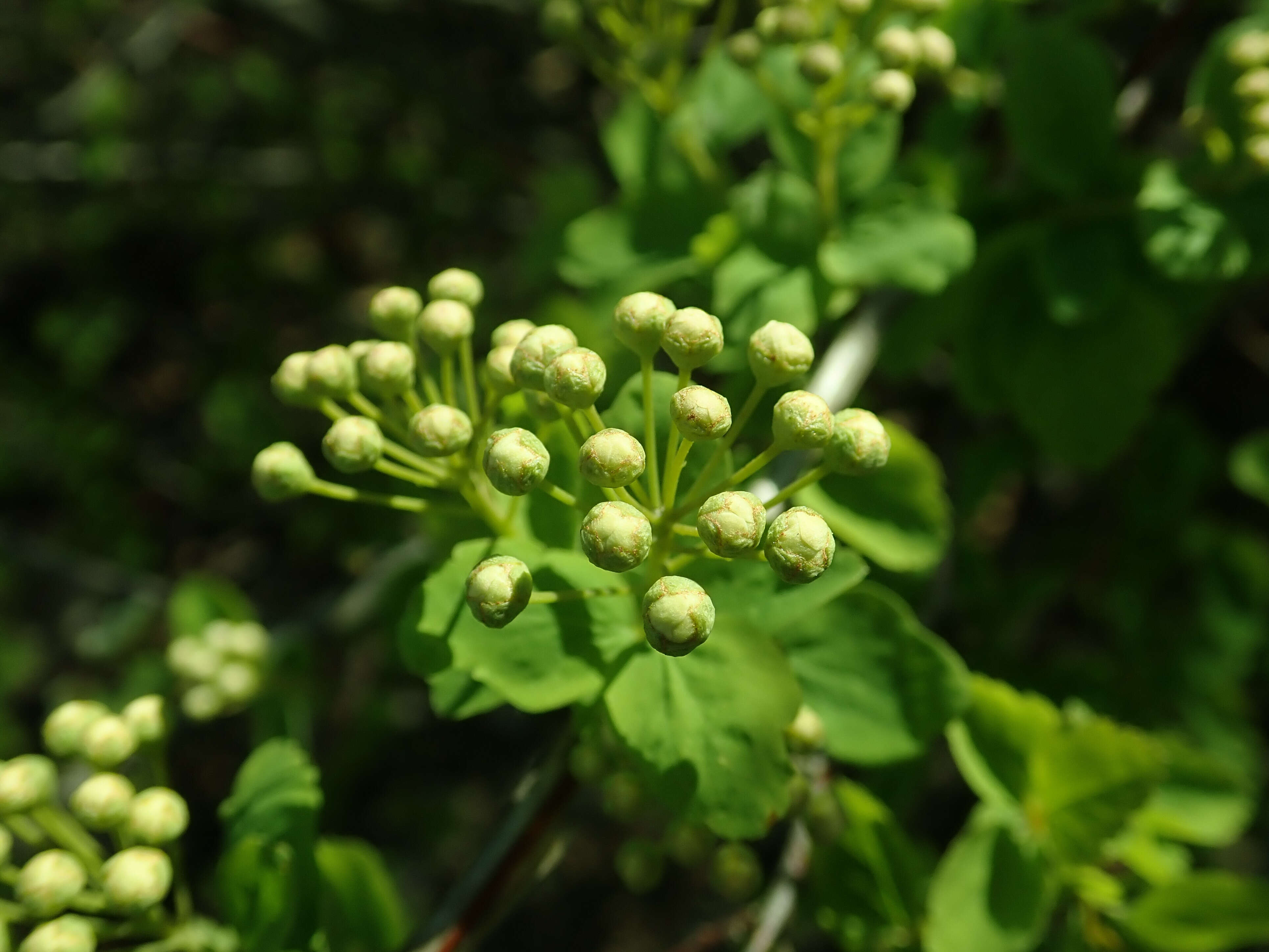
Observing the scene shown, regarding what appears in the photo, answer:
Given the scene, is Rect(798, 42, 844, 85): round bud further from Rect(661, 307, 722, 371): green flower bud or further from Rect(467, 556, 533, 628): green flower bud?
Rect(467, 556, 533, 628): green flower bud

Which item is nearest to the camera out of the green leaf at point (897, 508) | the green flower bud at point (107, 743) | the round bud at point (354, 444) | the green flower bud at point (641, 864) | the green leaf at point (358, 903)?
the round bud at point (354, 444)

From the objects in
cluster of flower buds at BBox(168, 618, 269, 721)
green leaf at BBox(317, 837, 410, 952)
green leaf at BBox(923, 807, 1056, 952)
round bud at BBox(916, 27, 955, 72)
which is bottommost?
cluster of flower buds at BBox(168, 618, 269, 721)

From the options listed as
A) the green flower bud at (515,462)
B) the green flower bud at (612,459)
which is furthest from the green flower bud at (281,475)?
the green flower bud at (612,459)

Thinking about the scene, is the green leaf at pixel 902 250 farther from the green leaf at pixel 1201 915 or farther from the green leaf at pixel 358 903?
the green leaf at pixel 358 903

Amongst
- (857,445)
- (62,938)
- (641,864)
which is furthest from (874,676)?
(62,938)

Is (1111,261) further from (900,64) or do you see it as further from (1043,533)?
(1043,533)

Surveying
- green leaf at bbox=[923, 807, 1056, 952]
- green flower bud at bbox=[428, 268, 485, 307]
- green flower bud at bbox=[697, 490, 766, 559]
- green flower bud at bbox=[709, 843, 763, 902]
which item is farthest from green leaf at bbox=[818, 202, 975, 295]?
green flower bud at bbox=[709, 843, 763, 902]
